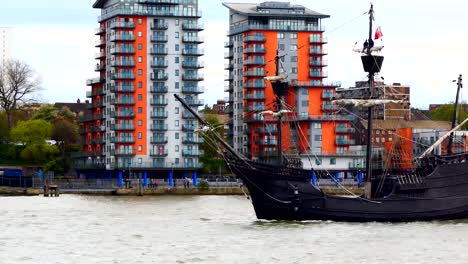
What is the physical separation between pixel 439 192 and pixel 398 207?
3.39 meters

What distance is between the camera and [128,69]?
607ft

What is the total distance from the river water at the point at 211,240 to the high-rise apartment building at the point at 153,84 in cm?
7560

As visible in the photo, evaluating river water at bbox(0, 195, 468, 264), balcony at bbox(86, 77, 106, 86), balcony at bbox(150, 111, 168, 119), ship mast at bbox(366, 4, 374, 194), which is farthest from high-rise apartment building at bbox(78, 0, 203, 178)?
ship mast at bbox(366, 4, 374, 194)

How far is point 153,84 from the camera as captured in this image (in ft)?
608

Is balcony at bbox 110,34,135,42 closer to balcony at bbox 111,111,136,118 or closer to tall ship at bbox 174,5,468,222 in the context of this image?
balcony at bbox 111,111,136,118

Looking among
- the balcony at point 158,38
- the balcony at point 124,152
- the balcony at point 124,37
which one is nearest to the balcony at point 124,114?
the balcony at point 124,152

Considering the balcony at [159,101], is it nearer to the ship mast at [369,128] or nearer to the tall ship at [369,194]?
the ship mast at [369,128]

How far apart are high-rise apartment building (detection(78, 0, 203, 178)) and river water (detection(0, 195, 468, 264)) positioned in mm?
75604

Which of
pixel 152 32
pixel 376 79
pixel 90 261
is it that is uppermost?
pixel 152 32

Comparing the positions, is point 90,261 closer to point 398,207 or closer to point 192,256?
point 192,256

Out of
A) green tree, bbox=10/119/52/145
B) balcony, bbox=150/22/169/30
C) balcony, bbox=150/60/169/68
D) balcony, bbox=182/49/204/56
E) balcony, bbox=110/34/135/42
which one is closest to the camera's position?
balcony, bbox=110/34/135/42

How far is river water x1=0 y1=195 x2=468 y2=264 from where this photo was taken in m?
69.3

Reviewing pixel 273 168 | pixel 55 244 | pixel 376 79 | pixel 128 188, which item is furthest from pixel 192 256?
pixel 128 188

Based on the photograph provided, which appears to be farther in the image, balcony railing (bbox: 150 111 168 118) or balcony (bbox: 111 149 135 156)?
balcony railing (bbox: 150 111 168 118)
